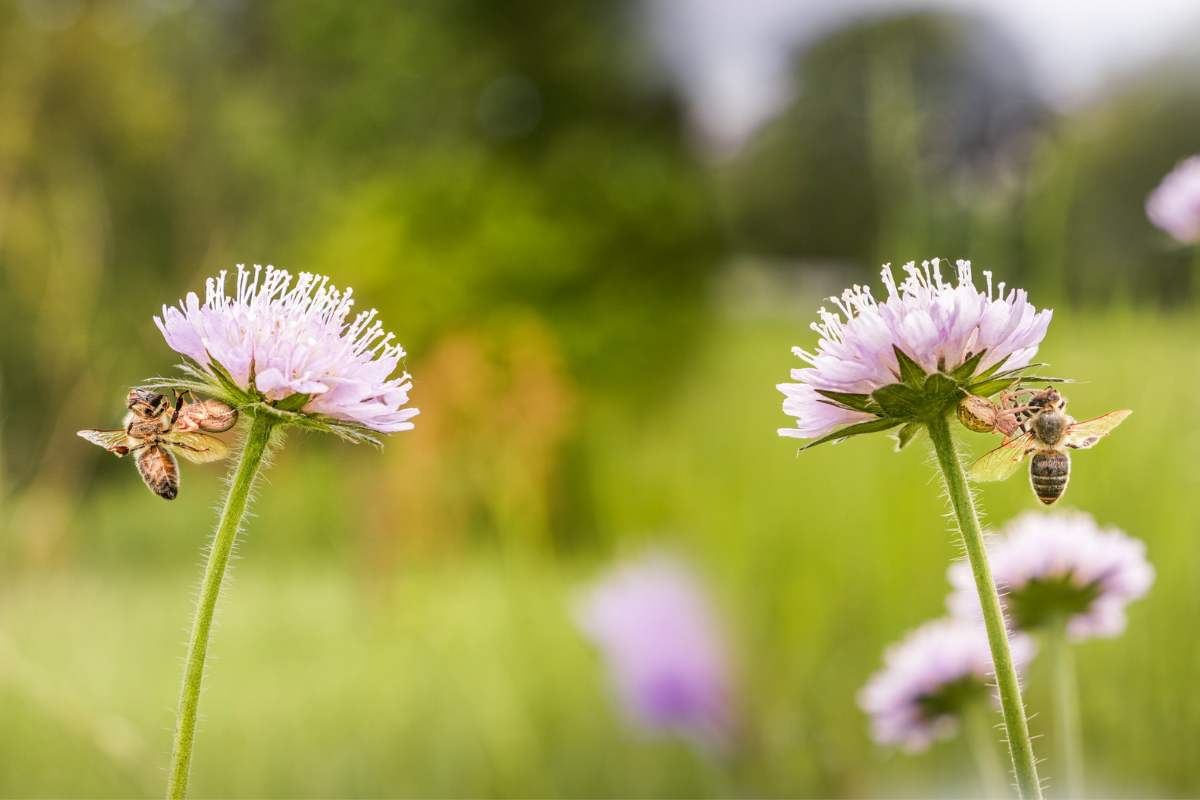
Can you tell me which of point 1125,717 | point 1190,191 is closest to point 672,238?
point 1125,717

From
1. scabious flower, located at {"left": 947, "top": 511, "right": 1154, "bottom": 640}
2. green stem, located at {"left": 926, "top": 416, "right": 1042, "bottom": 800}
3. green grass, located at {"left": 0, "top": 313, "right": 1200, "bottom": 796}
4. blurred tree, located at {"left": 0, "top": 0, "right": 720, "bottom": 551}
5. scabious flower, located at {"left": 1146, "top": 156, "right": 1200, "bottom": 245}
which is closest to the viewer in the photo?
green stem, located at {"left": 926, "top": 416, "right": 1042, "bottom": 800}

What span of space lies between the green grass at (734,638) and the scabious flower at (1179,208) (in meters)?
0.28

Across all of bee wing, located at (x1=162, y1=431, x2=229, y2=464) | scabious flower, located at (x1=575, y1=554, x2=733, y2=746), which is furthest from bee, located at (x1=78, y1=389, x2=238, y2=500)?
scabious flower, located at (x1=575, y1=554, x2=733, y2=746)

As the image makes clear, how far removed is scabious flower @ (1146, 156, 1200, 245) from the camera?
37.1 inches

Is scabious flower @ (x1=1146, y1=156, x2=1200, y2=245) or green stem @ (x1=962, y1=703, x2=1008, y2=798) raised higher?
scabious flower @ (x1=1146, y1=156, x2=1200, y2=245)

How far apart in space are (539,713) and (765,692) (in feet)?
2.09

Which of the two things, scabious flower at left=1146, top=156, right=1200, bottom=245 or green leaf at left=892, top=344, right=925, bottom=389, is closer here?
green leaf at left=892, top=344, right=925, bottom=389

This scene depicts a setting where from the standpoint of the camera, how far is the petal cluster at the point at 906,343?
1.78 ft

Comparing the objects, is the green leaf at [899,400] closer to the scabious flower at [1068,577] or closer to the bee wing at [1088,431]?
the bee wing at [1088,431]

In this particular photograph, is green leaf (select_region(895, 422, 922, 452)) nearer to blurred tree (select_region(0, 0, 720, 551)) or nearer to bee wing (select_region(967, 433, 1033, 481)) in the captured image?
bee wing (select_region(967, 433, 1033, 481))

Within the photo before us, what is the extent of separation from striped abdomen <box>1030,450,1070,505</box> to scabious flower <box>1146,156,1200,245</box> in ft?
1.45

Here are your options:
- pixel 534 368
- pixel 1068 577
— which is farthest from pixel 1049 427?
pixel 534 368

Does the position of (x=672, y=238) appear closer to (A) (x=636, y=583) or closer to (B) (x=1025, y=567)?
(A) (x=636, y=583)

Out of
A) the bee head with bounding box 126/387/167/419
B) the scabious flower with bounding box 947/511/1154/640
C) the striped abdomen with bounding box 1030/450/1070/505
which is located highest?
the scabious flower with bounding box 947/511/1154/640
